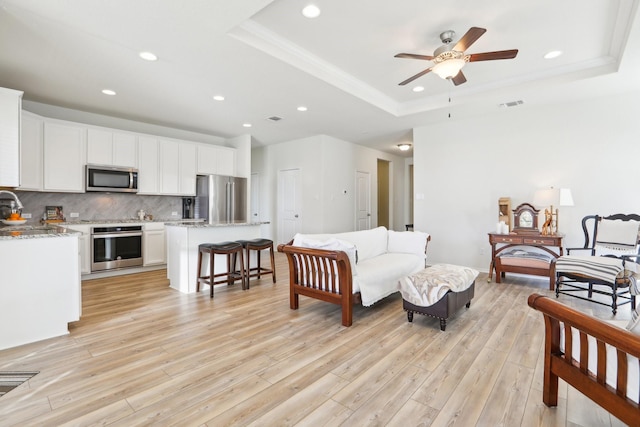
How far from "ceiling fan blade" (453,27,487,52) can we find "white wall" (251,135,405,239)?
4.10m

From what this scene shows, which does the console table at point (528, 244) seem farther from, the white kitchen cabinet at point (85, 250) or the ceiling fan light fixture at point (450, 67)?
the white kitchen cabinet at point (85, 250)

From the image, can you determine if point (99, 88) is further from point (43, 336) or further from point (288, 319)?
point (288, 319)

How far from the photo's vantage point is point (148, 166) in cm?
550

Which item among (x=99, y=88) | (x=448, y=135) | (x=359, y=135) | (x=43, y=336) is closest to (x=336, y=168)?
(x=359, y=135)

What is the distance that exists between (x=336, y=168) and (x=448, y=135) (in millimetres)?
2488

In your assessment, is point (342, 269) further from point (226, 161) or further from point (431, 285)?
point (226, 161)

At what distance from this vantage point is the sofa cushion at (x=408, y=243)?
4117mm

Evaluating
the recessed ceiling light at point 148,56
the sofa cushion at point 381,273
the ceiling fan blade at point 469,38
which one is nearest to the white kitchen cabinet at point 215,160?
the recessed ceiling light at point 148,56

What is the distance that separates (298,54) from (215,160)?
3.65m

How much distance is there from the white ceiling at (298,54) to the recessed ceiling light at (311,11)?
49mm

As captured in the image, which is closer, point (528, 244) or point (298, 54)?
point (298, 54)

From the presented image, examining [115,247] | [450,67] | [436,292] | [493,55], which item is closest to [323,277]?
[436,292]

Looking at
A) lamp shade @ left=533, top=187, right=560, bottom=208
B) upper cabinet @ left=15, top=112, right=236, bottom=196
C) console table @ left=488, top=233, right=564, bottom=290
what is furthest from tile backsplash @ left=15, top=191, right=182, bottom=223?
lamp shade @ left=533, top=187, right=560, bottom=208

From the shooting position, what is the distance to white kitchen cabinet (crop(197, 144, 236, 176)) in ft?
20.4
